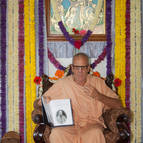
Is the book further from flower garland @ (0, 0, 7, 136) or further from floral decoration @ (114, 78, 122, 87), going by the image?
flower garland @ (0, 0, 7, 136)

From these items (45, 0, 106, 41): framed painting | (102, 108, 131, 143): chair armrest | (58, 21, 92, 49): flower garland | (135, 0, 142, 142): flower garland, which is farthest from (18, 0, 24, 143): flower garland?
(135, 0, 142, 142): flower garland

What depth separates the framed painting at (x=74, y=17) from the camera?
4.65 metres

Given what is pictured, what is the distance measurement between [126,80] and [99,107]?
4.60ft

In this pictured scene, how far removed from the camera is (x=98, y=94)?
3.33 m

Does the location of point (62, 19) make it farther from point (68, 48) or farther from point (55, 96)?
point (55, 96)

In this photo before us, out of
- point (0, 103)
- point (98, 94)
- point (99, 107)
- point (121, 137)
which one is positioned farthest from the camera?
point (0, 103)

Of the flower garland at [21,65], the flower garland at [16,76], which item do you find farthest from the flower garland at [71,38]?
the flower garland at [16,76]

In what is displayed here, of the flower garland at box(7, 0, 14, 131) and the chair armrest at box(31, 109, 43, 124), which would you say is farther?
the flower garland at box(7, 0, 14, 131)

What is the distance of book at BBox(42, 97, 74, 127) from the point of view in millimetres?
3221

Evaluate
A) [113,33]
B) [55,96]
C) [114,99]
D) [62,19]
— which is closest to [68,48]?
[62,19]

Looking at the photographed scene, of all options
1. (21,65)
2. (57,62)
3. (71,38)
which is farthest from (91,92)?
(21,65)

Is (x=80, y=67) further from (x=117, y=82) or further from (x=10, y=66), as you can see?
(x=10, y=66)

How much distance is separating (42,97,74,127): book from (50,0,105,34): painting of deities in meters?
1.98

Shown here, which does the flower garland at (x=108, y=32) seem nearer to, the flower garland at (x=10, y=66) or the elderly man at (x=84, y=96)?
the elderly man at (x=84, y=96)
